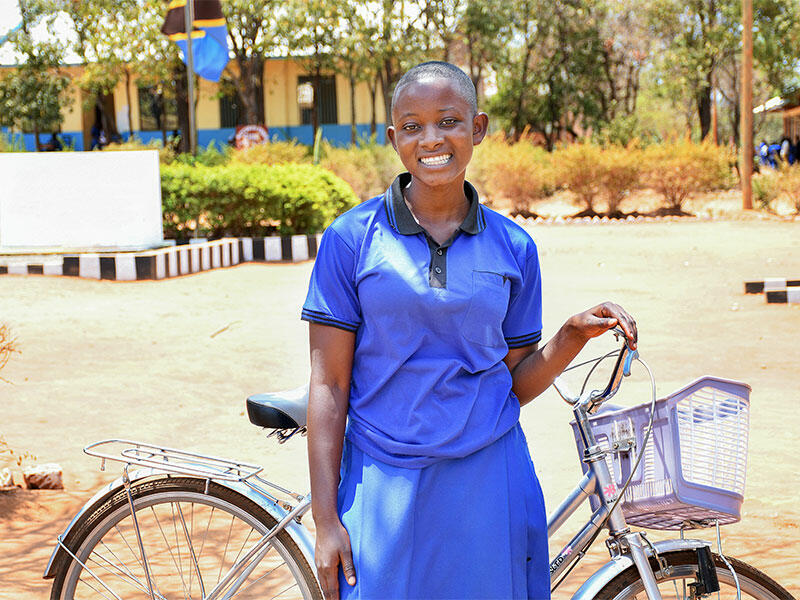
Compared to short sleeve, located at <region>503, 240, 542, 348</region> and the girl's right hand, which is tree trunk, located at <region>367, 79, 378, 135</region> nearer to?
short sleeve, located at <region>503, 240, 542, 348</region>

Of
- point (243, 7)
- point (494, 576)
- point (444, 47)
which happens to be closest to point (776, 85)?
point (444, 47)

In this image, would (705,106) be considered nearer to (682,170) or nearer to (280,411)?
(682,170)

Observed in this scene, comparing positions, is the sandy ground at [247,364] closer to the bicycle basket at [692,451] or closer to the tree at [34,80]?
the bicycle basket at [692,451]

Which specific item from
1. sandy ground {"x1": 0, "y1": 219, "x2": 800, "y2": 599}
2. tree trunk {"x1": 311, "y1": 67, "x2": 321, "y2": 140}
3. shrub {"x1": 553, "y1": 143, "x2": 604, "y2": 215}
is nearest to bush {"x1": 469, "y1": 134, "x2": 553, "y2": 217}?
shrub {"x1": 553, "y1": 143, "x2": 604, "y2": 215}

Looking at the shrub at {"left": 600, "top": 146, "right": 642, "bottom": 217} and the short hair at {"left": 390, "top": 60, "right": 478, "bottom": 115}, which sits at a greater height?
the short hair at {"left": 390, "top": 60, "right": 478, "bottom": 115}

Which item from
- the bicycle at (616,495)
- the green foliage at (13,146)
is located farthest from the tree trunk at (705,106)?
the bicycle at (616,495)

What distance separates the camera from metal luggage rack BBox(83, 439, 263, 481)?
2312mm

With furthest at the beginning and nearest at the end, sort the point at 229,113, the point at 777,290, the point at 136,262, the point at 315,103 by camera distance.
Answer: the point at 229,113, the point at 315,103, the point at 136,262, the point at 777,290

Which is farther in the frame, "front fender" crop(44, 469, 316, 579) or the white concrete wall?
the white concrete wall

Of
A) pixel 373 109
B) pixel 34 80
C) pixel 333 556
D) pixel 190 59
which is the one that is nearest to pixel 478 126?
pixel 333 556

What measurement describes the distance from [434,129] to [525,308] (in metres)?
0.41

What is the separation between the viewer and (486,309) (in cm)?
197

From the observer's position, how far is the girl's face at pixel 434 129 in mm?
1995

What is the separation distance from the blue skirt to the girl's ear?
0.61 m
